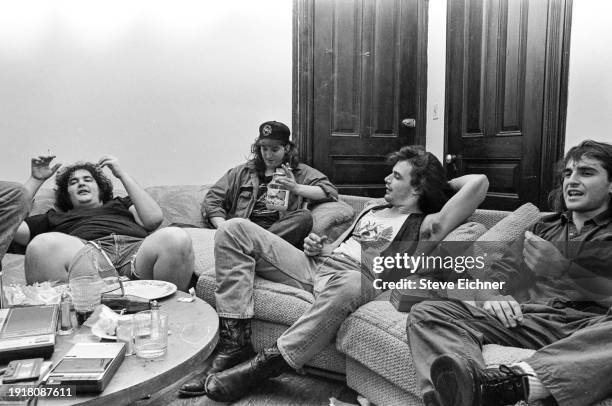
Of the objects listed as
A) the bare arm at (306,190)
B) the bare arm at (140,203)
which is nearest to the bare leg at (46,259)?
the bare arm at (140,203)

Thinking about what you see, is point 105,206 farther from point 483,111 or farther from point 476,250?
point 483,111

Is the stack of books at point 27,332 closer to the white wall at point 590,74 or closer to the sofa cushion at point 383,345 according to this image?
the sofa cushion at point 383,345

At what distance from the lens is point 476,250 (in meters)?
1.67

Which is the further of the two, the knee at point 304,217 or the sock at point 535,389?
the knee at point 304,217

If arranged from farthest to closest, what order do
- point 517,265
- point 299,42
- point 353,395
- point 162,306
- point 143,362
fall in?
point 299,42
point 353,395
point 517,265
point 162,306
point 143,362

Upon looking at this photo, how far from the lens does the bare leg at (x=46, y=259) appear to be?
186 centimetres

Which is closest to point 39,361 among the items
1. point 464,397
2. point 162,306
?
point 162,306

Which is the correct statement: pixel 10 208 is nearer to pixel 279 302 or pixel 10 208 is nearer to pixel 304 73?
pixel 279 302

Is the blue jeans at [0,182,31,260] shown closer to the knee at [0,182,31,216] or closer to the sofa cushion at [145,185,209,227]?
the knee at [0,182,31,216]

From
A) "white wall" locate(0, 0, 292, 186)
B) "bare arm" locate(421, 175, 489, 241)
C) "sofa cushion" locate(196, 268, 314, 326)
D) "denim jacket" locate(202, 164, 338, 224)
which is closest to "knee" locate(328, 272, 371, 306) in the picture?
"sofa cushion" locate(196, 268, 314, 326)

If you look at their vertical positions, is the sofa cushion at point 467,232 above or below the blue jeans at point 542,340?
above

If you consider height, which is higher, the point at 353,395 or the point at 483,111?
the point at 483,111

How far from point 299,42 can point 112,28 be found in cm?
111

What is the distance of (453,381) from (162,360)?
635mm
